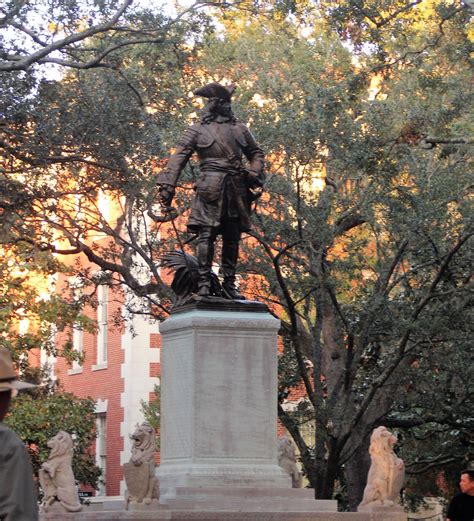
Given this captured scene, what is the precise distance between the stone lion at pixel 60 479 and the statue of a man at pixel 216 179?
94.6 inches

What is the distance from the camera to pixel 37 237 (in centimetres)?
2758

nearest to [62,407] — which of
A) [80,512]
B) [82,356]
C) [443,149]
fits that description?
[82,356]

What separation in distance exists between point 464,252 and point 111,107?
23.1ft

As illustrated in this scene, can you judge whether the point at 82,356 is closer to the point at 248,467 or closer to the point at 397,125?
the point at 397,125

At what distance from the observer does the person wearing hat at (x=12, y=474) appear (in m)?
4.84

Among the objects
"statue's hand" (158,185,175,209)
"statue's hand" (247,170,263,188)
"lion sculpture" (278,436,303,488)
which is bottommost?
"lion sculpture" (278,436,303,488)

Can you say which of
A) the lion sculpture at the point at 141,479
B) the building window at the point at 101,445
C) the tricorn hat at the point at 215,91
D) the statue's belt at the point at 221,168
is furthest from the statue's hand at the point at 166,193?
the building window at the point at 101,445

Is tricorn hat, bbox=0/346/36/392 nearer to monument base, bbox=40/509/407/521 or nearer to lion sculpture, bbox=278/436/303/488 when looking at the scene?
monument base, bbox=40/509/407/521

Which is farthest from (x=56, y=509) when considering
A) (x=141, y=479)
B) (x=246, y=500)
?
(x=246, y=500)

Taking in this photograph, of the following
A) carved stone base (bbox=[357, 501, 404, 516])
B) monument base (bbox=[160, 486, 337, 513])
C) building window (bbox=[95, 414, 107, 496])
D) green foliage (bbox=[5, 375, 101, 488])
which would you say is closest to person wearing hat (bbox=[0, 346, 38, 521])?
monument base (bbox=[160, 486, 337, 513])

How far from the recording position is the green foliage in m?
32.2

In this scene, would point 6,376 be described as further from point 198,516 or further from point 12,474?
point 198,516

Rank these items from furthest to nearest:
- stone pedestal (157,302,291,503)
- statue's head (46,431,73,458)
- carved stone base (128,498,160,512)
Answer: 1. statue's head (46,431,73,458)
2. stone pedestal (157,302,291,503)
3. carved stone base (128,498,160,512)

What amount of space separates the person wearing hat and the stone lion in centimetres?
1035
